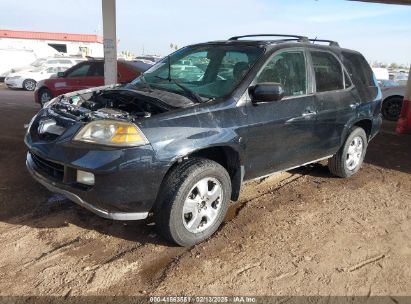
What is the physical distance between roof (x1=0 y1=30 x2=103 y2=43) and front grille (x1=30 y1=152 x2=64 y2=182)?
1724 inches

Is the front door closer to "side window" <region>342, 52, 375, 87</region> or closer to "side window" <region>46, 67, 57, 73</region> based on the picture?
"side window" <region>342, 52, 375, 87</region>

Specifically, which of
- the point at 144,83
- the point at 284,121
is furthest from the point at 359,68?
the point at 144,83

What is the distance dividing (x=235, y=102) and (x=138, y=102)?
90 cm

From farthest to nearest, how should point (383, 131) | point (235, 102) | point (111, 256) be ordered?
point (383, 131) → point (235, 102) → point (111, 256)

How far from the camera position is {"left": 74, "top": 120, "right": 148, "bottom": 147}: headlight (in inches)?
124

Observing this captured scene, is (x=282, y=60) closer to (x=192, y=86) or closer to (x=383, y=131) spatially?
(x=192, y=86)

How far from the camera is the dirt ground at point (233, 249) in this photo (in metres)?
3.05

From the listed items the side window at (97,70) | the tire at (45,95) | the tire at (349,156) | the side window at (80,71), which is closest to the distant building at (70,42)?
the tire at (45,95)

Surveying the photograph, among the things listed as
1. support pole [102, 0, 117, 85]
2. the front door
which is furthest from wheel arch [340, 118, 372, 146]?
support pole [102, 0, 117, 85]

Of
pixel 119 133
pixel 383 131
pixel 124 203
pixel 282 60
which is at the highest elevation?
pixel 282 60

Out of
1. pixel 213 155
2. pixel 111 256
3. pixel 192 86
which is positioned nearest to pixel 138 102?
pixel 192 86

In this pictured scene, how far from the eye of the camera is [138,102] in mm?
3809

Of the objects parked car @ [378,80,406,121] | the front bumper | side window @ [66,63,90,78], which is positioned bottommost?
parked car @ [378,80,406,121]

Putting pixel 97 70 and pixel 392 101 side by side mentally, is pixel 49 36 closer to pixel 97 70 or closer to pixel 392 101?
pixel 97 70
